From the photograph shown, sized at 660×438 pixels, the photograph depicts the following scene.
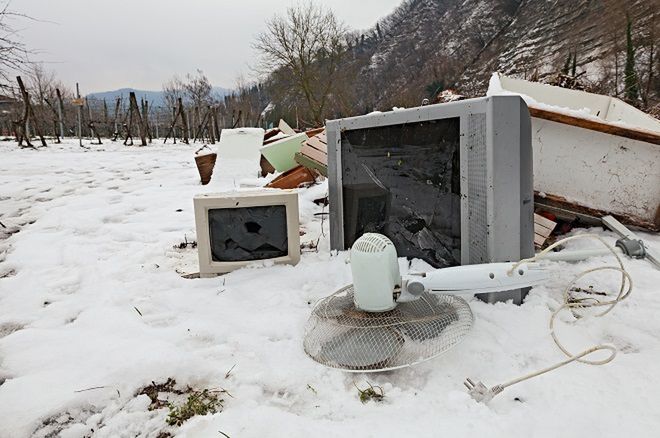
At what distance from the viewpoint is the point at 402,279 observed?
1.52 m

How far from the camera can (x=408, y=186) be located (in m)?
2.05

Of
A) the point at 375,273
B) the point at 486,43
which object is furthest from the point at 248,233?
the point at 486,43

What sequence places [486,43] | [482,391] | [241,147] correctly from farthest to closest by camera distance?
[486,43]
[241,147]
[482,391]

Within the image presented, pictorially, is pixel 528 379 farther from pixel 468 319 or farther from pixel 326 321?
pixel 326 321

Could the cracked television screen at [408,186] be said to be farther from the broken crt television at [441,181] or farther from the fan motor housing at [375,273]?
the fan motor housing at [375,273]

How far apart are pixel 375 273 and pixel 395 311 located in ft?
0.63

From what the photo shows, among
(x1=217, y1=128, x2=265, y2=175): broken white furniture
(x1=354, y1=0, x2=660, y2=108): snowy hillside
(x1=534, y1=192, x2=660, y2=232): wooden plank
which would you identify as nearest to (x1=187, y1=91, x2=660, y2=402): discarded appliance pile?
(x1=534, y1=192, x2=660, y2=232): wooden plank

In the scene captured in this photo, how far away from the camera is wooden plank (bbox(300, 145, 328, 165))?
4010 millimetres

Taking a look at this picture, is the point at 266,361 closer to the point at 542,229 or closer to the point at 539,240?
the point at 539,240

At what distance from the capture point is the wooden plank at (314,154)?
4.01 metres

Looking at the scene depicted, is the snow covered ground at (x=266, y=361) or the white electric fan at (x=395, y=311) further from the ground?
the white electric fan at (x=395, y=311)

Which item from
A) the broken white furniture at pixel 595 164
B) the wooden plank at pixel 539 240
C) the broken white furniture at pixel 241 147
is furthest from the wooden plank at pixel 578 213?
the broken white furniture at pixel 241 147

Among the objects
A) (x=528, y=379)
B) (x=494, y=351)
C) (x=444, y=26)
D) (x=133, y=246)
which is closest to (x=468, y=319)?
(x=494, y=351)

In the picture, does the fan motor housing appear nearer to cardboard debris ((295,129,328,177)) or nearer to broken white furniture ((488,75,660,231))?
broken white furniture ((488,75,660,231))
